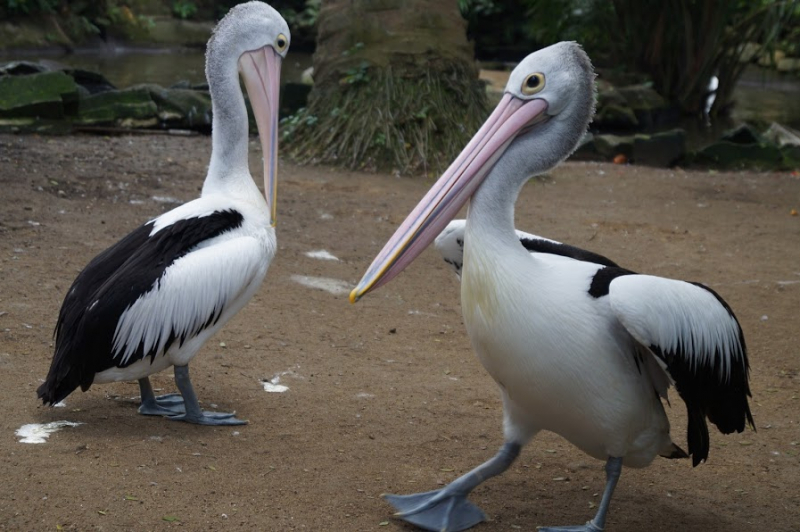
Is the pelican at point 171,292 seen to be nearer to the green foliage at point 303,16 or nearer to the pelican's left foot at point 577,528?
the pelican's left foot at point 577,528

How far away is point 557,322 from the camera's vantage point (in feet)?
9.89

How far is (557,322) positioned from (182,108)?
912 centimetres

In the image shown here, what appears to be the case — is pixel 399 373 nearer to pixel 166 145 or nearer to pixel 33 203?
pixel 33 203

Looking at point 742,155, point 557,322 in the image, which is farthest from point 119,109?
point 557,322

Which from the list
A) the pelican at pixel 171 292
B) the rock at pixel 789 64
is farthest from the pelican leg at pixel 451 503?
the rock at pixel 789 64

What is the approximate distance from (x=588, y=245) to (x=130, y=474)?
470cm

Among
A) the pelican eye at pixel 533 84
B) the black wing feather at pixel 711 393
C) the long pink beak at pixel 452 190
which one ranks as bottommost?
the black wing feather at pixel 711 393

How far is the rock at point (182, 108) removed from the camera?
443 inches

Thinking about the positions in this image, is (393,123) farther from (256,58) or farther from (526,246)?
(526,246)

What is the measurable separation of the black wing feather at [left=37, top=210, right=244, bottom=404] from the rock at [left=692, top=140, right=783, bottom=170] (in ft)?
28.9

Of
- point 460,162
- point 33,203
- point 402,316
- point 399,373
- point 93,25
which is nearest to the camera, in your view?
point 460,162

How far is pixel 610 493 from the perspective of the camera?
3.24 meters

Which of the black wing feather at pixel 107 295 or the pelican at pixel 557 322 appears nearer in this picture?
the pelican at pixel 557 322

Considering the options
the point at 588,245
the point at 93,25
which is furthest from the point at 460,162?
the point at 93,25
